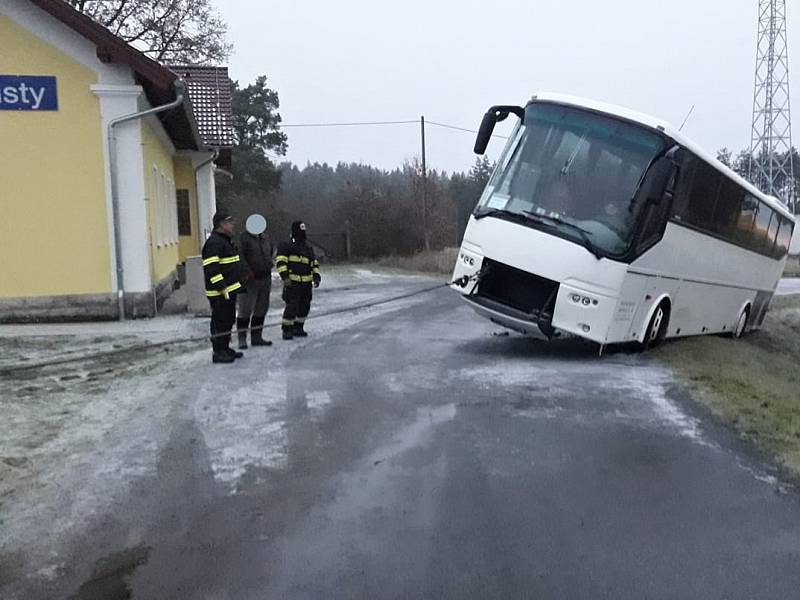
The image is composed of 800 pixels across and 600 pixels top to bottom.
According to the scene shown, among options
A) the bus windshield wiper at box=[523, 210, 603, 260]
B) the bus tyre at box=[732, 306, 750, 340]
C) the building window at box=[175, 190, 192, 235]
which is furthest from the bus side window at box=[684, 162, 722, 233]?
the building window at box=[175, 190, 192, 235]

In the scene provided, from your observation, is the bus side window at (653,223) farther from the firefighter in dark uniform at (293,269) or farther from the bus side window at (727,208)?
the firefighter in dark uniform at (293,269)

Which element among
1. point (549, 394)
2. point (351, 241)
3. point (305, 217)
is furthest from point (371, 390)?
point (305, 217)

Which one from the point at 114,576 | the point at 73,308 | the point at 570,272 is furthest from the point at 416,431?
the point at 73,308

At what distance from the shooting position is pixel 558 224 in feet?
35.6

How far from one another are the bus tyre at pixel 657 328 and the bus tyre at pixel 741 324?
5.69 metres

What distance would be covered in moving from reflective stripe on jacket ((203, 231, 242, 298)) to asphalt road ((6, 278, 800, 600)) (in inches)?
55.0

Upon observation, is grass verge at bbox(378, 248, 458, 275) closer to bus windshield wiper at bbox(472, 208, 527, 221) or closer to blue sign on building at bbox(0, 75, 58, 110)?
blue sign on building at bbox(0, 75, 58, 110)

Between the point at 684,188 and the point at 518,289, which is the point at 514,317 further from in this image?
the point at 684,188

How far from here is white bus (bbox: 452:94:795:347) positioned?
35.0ft

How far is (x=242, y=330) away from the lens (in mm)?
11367

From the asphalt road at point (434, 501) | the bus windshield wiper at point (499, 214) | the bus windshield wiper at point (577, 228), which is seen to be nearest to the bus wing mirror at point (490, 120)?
the bus windshield wiper at point (499, 214)

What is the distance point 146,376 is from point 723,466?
20.4 feet

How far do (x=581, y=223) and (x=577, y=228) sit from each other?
95 millimetres

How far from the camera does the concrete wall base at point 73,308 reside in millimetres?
13711
